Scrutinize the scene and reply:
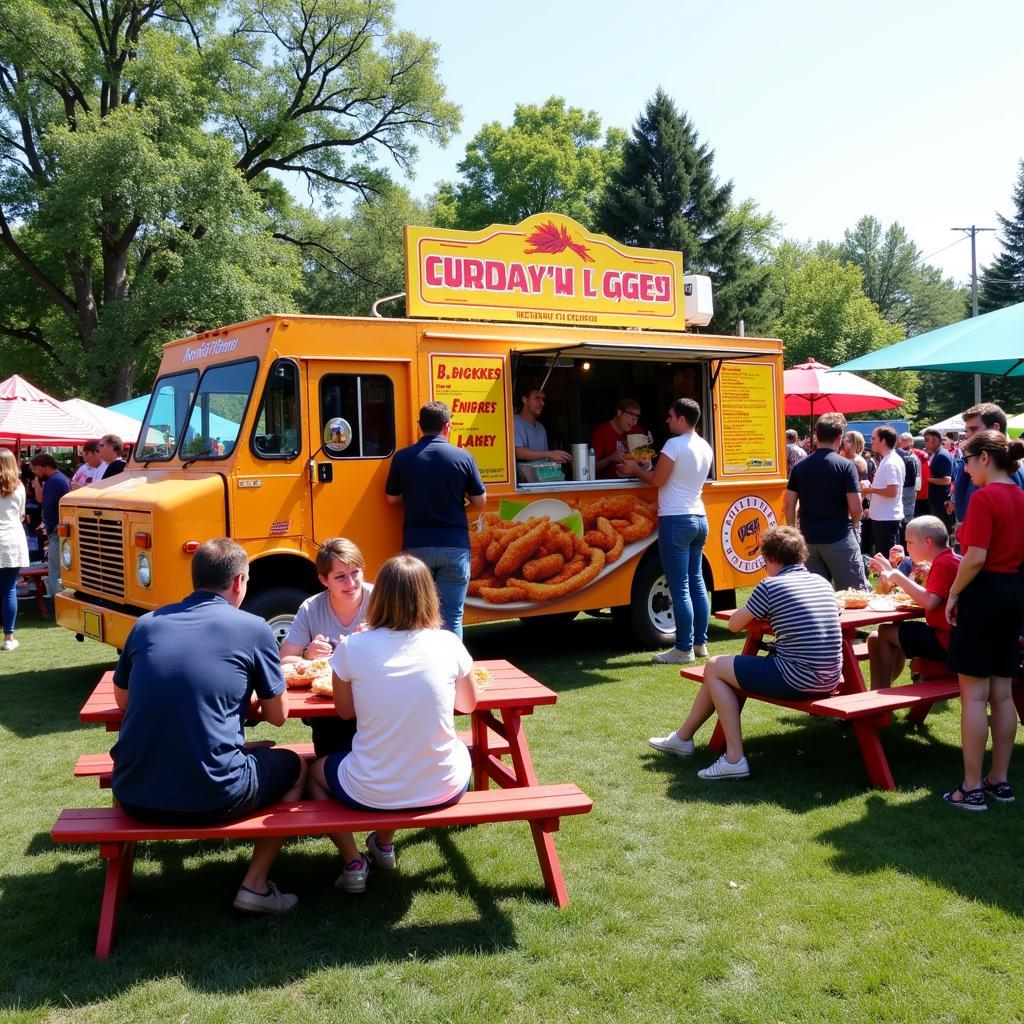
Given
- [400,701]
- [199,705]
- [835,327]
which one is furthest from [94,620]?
[835,327]

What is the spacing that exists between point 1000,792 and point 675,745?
5.75 ft

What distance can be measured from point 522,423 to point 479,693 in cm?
453

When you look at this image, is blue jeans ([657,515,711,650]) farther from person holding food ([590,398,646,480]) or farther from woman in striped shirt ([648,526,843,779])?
woman in striped shirt ([648,526,843,779])

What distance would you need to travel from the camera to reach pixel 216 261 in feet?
75.5

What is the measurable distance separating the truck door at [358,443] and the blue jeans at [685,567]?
2359 millimetres

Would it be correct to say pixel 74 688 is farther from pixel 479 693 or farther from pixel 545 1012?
pixel 545 1012

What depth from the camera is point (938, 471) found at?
50.5ft

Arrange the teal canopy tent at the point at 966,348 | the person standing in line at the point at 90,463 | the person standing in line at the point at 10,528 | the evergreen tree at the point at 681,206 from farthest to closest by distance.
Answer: the evergreen tree at the point at 681,206 < the person standing in line at the point at 90,463 < the person standing in line at the point at 10,528 < the teal canopy tent at the point at 966,348

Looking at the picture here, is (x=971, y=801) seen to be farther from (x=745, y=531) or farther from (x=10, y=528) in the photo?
(x=10, y=528)

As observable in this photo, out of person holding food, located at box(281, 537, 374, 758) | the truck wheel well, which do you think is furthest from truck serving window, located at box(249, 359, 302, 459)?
person holding food, located at box(281, 537, 374, 758)

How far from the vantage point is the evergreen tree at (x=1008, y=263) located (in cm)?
4625

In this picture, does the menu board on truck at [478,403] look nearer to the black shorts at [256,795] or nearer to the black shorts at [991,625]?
the black shorts at [991,625]

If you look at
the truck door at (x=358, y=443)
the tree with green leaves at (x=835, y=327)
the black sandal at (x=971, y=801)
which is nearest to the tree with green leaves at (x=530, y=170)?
the tree with green leaves at (x=835, y=327)

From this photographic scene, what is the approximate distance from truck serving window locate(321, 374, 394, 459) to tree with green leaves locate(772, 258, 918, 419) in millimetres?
41349
